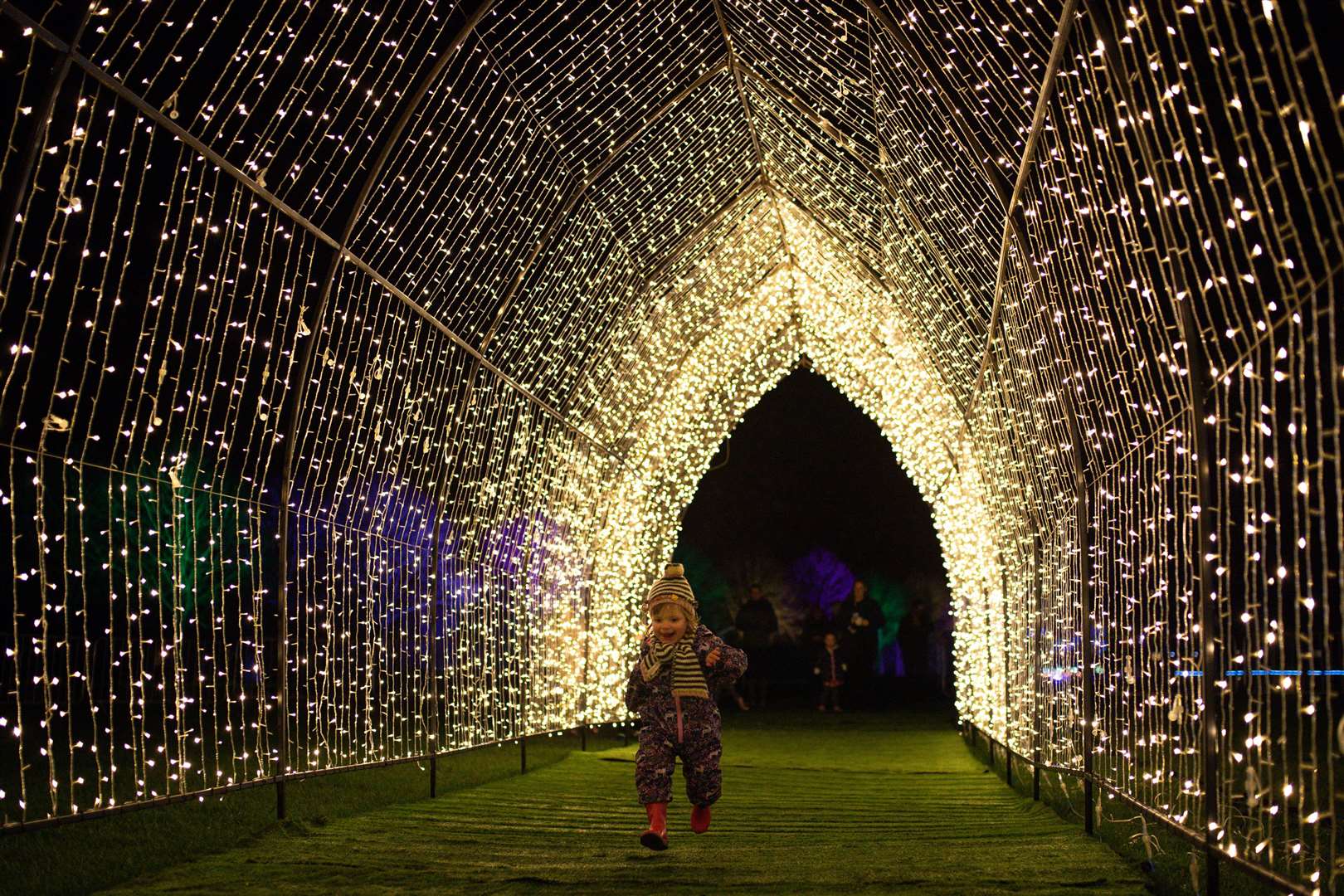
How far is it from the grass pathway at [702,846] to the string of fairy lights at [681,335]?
432 millimetres

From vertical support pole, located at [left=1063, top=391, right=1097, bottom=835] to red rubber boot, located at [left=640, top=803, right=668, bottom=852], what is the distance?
179 centimetres

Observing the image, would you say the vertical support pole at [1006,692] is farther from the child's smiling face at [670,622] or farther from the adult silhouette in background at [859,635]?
the adult silhouette in background at [859,635]

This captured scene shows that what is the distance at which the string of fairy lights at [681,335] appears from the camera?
159 inches

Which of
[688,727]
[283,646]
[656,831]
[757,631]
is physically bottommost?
[656,831]

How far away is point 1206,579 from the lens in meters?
4.00

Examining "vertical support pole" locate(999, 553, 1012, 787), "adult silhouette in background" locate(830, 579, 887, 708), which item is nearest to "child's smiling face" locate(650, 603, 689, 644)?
"vertical support pole" locate(999, 553, 1012, 787)

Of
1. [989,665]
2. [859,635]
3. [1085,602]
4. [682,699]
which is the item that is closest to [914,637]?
[859,635]

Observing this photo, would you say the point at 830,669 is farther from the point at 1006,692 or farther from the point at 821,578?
the point at 1006,692

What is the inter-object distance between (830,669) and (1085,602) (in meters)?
10.2

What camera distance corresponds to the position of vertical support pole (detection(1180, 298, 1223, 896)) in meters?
3.96

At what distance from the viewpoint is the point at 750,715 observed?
620 inches

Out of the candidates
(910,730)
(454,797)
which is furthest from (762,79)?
(910,730)

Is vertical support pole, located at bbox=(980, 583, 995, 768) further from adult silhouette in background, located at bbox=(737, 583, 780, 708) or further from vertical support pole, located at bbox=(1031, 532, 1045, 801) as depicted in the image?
adult silhouette in background, located at bbox=(737, 583, 780, 708)

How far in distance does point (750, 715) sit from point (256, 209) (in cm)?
1107
